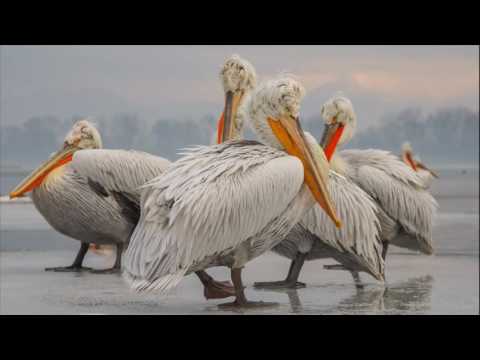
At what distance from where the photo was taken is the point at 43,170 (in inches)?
331

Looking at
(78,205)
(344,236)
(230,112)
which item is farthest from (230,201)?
(78,205)

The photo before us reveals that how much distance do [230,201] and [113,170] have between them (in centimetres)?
256

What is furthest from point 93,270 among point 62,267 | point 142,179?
point 142,179

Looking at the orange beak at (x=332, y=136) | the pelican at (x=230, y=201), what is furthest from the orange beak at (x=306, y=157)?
the orange beak at (x=332, y=136)

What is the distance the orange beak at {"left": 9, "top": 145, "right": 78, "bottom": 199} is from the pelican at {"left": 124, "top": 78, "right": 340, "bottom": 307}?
9.32 ft

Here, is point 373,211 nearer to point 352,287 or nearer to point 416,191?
point 352,287

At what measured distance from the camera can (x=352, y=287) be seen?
23.9 feet

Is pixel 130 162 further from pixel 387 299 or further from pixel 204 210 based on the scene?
pixel 204 210

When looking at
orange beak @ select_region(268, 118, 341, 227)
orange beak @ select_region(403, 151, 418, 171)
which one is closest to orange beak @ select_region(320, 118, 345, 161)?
orange beak @ select_region(268, 118, 341, 227)

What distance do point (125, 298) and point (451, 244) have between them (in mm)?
4710

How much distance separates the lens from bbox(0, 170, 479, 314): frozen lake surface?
619cm

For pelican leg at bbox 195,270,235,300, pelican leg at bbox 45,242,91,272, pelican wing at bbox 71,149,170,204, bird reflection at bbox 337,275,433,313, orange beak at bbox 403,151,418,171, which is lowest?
pelican leg at bbox 45,242,91,272

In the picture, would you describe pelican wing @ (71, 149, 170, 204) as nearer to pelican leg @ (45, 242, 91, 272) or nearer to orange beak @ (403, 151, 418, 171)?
pelican leg @ (45, 242, 91, 272)

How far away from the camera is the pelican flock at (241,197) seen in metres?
5.53
